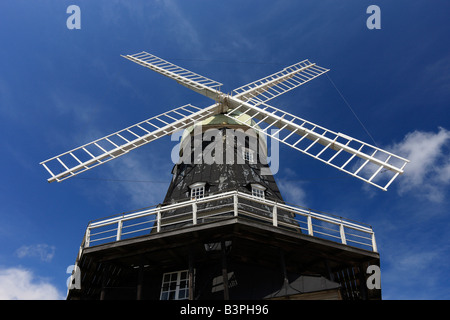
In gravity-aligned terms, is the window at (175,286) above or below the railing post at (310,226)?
below

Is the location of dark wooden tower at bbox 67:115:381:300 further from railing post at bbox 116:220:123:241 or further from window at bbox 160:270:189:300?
railing post at bbox 116:220:123:241

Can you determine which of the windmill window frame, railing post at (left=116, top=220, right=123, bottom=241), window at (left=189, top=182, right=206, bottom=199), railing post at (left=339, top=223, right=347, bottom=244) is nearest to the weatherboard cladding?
window at (left=189, top=182, right=206, bottom=199)

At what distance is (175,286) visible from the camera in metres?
13.6

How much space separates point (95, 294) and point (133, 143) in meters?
7.23

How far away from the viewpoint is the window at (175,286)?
13293mm

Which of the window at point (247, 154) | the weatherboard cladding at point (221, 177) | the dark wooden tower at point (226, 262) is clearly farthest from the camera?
the window at point (247, 154)

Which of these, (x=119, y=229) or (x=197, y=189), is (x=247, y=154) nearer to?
(x=197, y=189)

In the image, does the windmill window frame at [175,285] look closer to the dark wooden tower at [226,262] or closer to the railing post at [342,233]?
the dark wooden tower at [226,262]

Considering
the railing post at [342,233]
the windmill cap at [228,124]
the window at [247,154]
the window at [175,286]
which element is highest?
the windmill cap at [228,124]

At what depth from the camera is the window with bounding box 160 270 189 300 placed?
43.6 ft

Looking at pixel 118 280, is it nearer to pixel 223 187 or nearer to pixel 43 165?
pixel 223 187

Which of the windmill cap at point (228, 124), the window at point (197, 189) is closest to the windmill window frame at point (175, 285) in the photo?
the window at point (197, 189)
